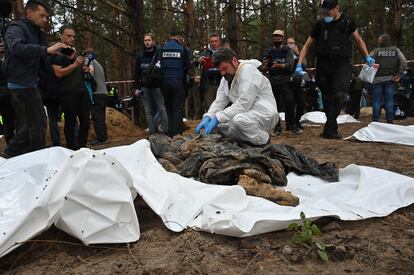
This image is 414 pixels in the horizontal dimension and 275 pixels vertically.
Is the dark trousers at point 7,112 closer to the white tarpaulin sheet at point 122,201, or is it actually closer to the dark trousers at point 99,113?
the dark trousers at point 99,113

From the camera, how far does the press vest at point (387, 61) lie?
6203 mm

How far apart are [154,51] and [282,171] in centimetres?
379

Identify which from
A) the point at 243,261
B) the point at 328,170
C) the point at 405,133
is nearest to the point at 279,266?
the point at 243,261

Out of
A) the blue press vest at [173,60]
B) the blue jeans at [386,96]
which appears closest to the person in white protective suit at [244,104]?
the blue press vest at [173,60]

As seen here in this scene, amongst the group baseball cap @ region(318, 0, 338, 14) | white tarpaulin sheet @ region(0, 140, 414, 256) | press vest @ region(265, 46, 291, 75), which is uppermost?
baseball cap @ region(318, 0, 338, 14)

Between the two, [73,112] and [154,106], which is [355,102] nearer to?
[154,106]

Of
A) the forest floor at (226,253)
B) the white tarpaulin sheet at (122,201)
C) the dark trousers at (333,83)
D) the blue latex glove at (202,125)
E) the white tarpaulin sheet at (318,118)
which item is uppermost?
the dark trousers at (333,83)

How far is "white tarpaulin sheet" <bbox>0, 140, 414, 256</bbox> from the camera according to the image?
6.80 ft

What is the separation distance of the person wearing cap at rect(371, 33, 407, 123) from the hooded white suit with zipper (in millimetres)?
2975

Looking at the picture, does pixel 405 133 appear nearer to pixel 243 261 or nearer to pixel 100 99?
pixel 243 261

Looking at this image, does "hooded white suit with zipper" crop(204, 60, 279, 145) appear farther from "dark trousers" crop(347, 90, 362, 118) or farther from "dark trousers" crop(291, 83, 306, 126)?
"dark trousers" crop(347, 90, 362, 118)

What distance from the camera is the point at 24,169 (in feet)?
8.34

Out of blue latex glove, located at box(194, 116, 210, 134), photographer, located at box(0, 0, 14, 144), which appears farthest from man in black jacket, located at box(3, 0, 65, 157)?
blue latex glove, located at box(194, 116, 210, 134)

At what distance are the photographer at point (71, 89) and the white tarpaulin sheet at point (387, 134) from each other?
351cm
